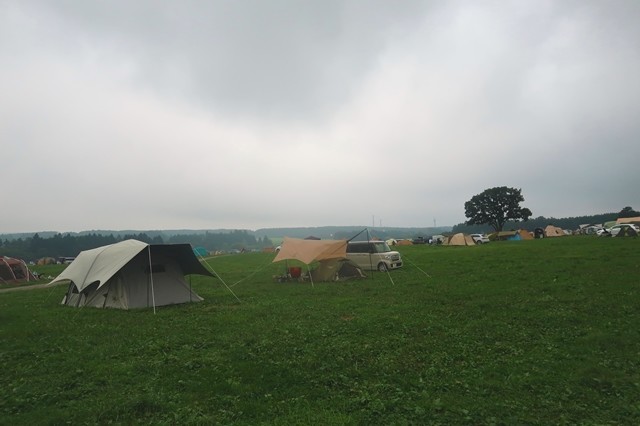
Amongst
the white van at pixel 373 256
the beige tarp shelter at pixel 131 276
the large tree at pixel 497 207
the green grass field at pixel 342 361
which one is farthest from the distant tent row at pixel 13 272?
the large tree at pixel 497 207

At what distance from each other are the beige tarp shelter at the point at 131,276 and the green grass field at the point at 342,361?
2.82 ft

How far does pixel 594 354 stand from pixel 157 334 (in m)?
9.39

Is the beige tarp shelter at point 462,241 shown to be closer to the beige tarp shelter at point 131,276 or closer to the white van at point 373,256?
the white van at point 373,256

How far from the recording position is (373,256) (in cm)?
2406

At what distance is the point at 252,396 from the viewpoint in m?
5.93

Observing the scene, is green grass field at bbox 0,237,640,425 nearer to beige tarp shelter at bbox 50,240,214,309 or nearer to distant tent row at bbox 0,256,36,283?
beige tarp shelter at bbox 50,240,214,309

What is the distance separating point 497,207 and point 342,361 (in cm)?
7296

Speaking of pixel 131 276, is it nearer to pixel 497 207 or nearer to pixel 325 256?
pixel 325 256

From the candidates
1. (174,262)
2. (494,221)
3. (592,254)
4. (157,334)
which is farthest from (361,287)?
(494,221)

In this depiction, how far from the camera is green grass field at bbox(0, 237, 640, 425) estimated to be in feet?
17.7

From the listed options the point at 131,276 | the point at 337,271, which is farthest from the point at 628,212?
the point at 131,276

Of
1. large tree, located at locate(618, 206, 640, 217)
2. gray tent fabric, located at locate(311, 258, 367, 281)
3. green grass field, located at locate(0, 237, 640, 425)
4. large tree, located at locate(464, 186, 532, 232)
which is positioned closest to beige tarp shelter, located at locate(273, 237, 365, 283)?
gray tent fabric, located at locate(311, 258, 367, 281)

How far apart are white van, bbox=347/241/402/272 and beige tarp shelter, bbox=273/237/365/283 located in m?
3.29

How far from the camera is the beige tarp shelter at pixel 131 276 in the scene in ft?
45.8
